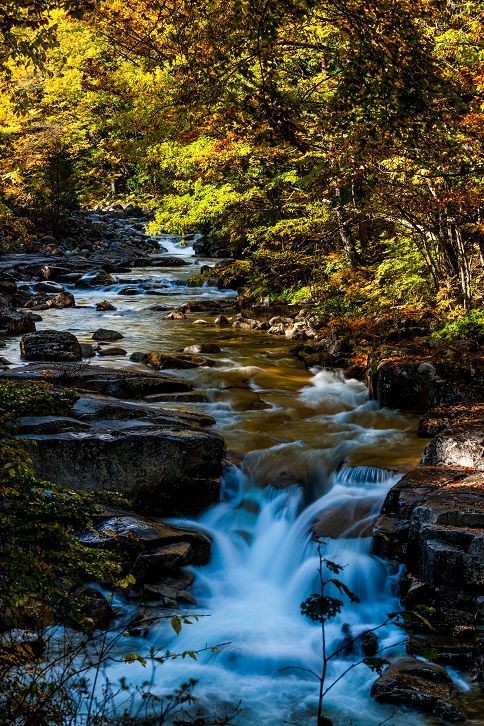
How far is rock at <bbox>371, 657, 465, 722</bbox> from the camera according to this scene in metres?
4.96

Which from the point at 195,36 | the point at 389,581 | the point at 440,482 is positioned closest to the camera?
the point at 195,36

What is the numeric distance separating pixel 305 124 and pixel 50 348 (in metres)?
6.75

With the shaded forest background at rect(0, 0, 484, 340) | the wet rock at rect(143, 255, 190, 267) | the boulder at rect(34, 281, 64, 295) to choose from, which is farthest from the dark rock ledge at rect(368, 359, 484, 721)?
the wet rock at rect(143, 255, 190, 267)

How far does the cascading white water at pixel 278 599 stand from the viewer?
220 inches

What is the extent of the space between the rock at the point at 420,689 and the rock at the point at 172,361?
8.89 metres

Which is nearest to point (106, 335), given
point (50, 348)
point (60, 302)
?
point (50, 348)

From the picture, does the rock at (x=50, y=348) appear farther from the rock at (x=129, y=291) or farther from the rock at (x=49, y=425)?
the rock at (x=129, y=291)

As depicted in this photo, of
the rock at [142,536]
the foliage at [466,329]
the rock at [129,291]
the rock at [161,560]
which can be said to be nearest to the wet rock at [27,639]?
the rock at [142,536]

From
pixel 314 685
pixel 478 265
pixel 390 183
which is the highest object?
pixel 390 183

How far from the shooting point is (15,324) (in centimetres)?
1708

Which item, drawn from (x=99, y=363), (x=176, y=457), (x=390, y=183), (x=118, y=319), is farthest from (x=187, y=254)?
(x=176, y=457)

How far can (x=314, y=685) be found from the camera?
5.75 metres

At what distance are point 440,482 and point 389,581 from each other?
1.23 metres

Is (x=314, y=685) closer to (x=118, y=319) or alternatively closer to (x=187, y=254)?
(x=118, y=319)
